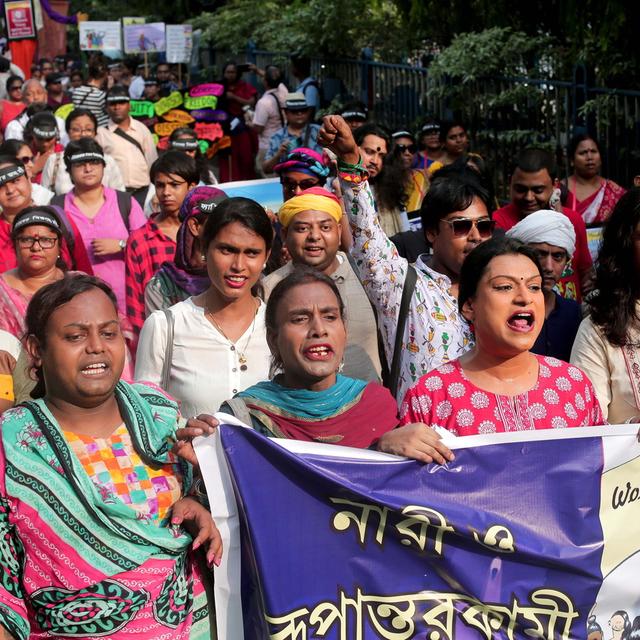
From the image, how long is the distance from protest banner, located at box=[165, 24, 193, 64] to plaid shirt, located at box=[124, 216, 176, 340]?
16.5 m

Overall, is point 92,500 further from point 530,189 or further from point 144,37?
point 144,37

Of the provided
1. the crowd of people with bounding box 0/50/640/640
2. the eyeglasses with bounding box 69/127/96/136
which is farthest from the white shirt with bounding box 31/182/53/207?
the eyeglasses with bounding box 69/127/96/136

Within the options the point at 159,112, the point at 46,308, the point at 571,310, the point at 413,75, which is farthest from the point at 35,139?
the point at 46,308

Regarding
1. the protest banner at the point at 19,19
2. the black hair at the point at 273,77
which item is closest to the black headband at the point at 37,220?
the black hair at the point at 273,77

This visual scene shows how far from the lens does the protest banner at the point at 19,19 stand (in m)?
27.1

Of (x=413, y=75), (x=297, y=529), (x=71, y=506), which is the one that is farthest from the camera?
(x=413, y=75)

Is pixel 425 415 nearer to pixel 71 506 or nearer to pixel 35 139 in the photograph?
pixel 71 506

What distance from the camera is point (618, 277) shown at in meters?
4.63

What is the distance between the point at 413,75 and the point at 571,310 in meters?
10.6

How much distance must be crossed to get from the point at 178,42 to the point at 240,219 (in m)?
18.6

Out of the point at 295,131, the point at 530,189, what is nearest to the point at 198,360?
the point at 530,189

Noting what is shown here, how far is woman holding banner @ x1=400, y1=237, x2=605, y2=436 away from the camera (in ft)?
12.5

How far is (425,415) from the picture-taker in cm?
381

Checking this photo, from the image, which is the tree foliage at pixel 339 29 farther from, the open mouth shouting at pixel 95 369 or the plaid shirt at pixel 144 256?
the open mouth shouting at pixel 95 369
